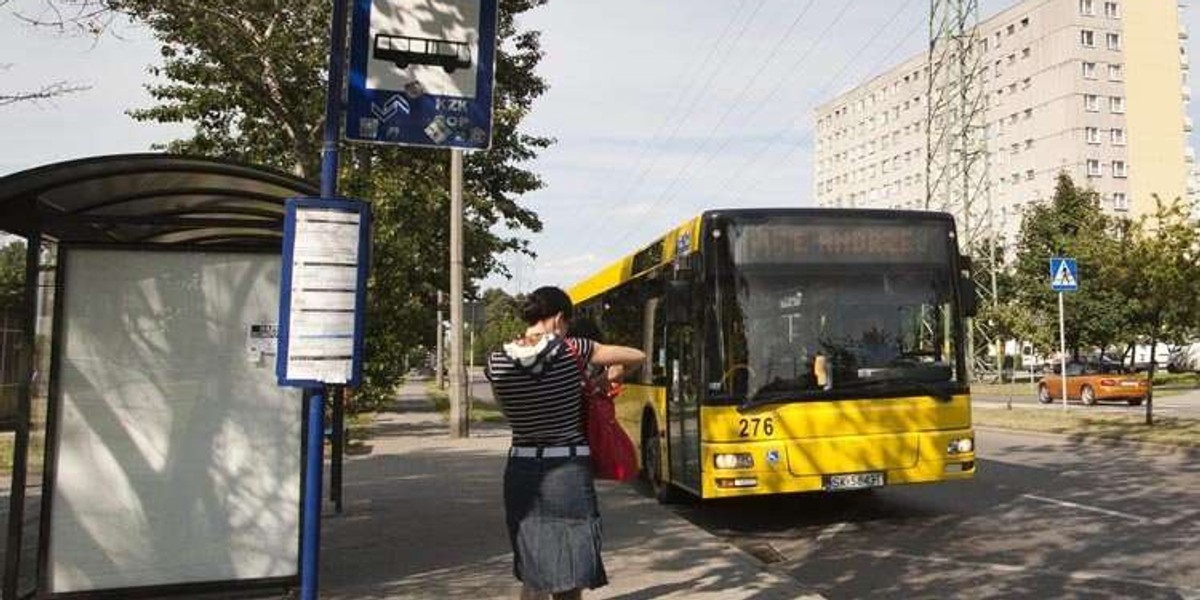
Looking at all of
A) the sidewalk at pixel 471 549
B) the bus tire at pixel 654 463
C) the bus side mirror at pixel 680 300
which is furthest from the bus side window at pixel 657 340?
the sidewalk at pixel 471 549

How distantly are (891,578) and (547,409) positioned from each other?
396cm

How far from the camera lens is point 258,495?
249 inches

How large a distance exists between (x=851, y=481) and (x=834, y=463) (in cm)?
22

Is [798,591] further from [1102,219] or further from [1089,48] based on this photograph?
[1089,48]

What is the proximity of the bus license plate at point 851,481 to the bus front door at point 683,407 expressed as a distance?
3.80 feet

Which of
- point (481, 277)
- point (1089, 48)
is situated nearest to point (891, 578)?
point (481, 277)

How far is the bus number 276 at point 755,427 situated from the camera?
8.84m

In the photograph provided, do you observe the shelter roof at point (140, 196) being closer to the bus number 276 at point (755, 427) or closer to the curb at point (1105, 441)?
the bus number 276 at point (755, 427)

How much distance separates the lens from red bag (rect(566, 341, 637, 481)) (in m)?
4.47

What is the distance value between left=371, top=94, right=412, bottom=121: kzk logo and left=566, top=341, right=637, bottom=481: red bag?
122 centimetres

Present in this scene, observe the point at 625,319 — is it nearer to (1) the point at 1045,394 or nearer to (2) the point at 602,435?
(2) the point at 602,435

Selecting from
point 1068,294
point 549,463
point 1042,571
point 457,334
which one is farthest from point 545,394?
point 1068,294

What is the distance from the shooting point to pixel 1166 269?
58.5ft

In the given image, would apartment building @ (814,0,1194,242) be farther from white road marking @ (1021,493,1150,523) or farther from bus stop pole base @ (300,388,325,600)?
bus stop pole base @ (300,388,325,600)
